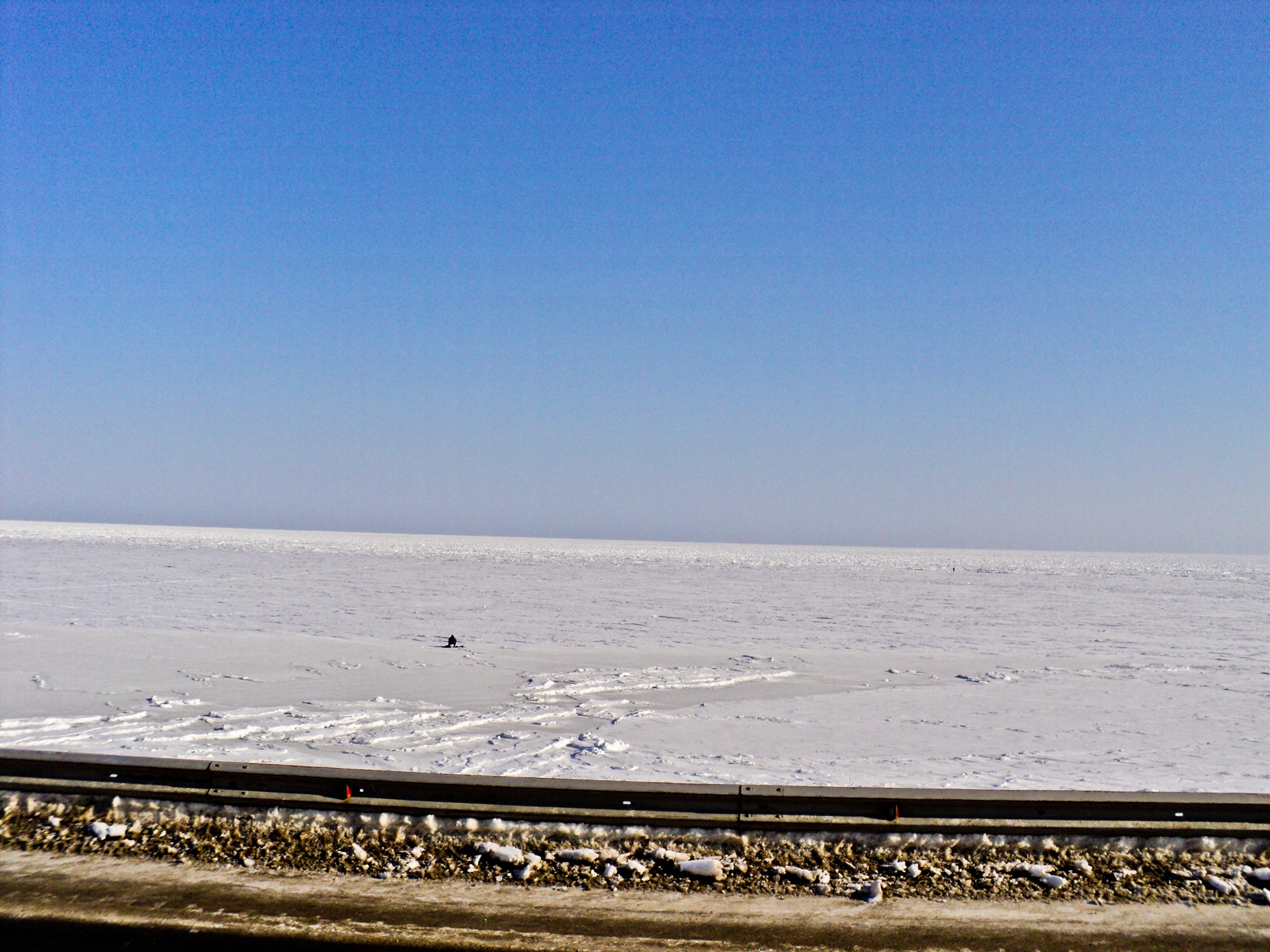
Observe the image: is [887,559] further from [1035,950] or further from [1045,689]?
[1035,950]

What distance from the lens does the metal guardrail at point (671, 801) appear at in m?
5.15

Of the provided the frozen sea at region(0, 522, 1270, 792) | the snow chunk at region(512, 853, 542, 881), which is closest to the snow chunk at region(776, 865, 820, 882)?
the snow chunk at region(512, 853, 542, 881)

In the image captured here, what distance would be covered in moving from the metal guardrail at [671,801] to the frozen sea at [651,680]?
1860 mm

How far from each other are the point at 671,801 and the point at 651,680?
6991 mm

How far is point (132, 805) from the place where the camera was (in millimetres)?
5508

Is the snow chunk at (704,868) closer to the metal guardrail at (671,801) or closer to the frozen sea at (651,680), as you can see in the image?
the metal guardrail at (671,801)

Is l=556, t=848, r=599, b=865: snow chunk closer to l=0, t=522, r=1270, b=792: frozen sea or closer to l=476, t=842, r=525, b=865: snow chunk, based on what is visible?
l=476, t=842, r=525, b=865: snow chunk

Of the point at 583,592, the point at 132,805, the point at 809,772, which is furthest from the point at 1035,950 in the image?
the point at 583,592

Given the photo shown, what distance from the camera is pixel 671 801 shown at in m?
5.33

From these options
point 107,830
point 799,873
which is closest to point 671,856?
point 799,873

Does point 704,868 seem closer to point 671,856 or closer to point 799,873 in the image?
point 671,856

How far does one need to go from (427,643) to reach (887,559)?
43079mm

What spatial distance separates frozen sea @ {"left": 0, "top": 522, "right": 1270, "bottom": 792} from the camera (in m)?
8.05

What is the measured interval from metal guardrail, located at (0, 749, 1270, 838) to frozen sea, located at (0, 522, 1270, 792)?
1860 mm
